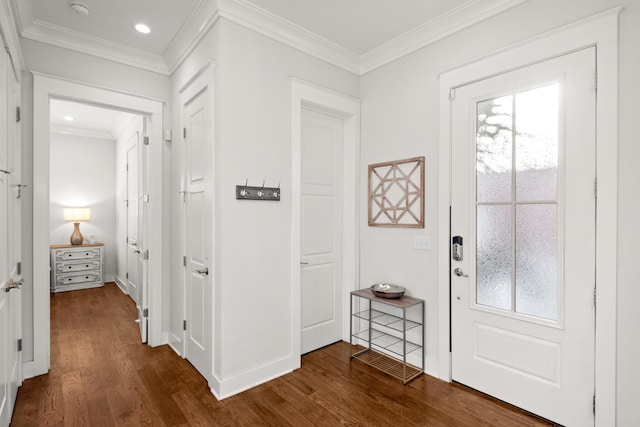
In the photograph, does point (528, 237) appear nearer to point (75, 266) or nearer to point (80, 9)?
point (80, 9)

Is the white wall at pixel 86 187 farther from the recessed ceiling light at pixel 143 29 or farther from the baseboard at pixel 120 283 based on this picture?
the recessed ceiling light at pixel 143 29

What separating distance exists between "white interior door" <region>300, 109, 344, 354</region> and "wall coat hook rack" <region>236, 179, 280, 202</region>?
46cm

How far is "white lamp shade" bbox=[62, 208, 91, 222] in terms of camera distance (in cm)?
561

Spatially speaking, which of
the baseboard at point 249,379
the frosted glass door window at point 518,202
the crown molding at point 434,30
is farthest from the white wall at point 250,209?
the frosted glass door window at point 518,202

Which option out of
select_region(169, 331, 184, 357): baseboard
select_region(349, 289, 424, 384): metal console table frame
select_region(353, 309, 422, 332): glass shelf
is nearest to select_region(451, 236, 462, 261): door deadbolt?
select_region(349, 289, 424, 384): metal console table frame

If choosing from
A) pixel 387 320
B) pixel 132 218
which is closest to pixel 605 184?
pixel 387 320

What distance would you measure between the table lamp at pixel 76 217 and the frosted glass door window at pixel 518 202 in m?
6.23

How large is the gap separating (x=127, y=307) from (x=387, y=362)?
12.0 ft

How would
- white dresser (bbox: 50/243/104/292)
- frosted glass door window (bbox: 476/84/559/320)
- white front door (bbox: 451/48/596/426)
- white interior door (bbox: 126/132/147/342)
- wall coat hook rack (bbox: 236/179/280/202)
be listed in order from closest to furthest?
white front door (bbox: 451/48/596/426) < frosted glass door window (bbox: 476/84/559/320) < wall coat hook rack (bbox: 236/179/280/202) < white interior door (bbox: 126/132/147/342) < white dresser (bbox: 50/243/104/292)

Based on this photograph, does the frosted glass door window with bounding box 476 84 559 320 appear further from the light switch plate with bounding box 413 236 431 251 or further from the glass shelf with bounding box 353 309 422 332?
the glass shelf with bounding box 353 309 422 332

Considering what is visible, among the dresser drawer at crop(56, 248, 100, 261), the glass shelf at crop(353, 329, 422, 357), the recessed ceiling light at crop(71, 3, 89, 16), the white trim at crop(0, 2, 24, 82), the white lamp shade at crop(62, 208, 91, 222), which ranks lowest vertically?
the glass shelf at crop(353, 329, 422, 357)

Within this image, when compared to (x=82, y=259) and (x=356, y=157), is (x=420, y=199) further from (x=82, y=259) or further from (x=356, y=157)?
(x=82, y=259)

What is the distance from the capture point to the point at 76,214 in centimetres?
566

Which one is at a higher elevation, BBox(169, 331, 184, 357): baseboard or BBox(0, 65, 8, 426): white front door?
BBox(0, 65, 8, 426): white front door
